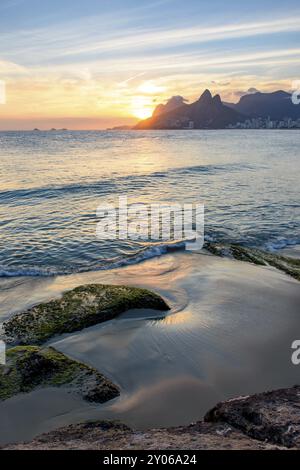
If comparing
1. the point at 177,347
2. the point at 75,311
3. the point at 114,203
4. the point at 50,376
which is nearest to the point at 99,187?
the point at 114,203

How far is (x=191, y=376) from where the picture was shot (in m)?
6.36

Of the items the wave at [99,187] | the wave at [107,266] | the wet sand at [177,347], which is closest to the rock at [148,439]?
the wet sand at [177,347]

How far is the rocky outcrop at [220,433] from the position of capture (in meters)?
3.97

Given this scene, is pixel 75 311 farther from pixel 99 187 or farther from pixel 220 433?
pixel 99 187

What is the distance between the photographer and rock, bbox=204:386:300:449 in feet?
13.5

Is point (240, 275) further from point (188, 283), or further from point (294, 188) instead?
point (294, 188)

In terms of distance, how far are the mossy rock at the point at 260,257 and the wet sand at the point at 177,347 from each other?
2.53ft

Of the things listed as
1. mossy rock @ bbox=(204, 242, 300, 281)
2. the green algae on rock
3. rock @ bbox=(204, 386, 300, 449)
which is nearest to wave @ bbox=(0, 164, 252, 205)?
mossy rock @ bbox=(204, 242, 300, 281)

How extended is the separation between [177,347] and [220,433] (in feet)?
9.96

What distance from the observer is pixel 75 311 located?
27.7ft

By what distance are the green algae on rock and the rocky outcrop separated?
3104 mm
